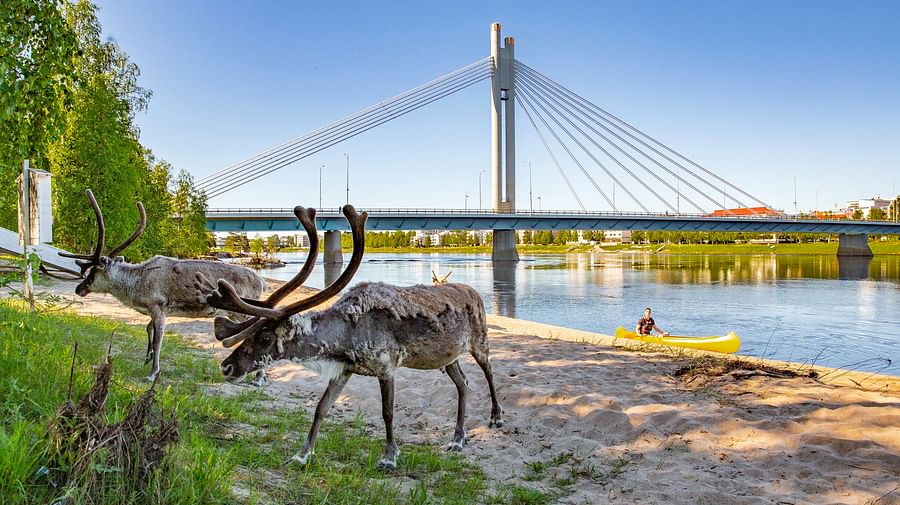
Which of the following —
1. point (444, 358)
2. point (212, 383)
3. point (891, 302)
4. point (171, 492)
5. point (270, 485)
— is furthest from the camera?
point (891, 302)

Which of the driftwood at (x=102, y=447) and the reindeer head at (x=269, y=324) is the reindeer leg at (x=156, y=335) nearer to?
the reindeer head at (x=269, y=324)

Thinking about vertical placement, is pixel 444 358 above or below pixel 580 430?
above

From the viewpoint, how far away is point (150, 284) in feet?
22.8

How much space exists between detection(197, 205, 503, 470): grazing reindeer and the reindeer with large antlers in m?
2.49

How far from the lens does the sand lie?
14.9 feet

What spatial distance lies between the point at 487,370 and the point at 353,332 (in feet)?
6.50

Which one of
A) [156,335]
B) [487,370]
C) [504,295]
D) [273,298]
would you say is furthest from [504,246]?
[273,298]

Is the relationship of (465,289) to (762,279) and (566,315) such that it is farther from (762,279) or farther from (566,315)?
(762,279)

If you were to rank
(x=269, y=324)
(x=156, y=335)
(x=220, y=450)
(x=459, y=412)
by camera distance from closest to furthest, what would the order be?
(x=220, y=450) < (x=269, y=324) < (x=459, y=412) < (x=156, y=335)

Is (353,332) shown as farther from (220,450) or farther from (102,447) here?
(102,447)

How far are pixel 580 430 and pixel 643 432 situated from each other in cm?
64

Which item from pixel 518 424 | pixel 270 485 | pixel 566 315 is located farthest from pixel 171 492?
pixel 566 315

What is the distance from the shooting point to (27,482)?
2.28 meters

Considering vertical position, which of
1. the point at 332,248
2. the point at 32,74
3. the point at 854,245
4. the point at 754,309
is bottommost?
the point at 754,309
